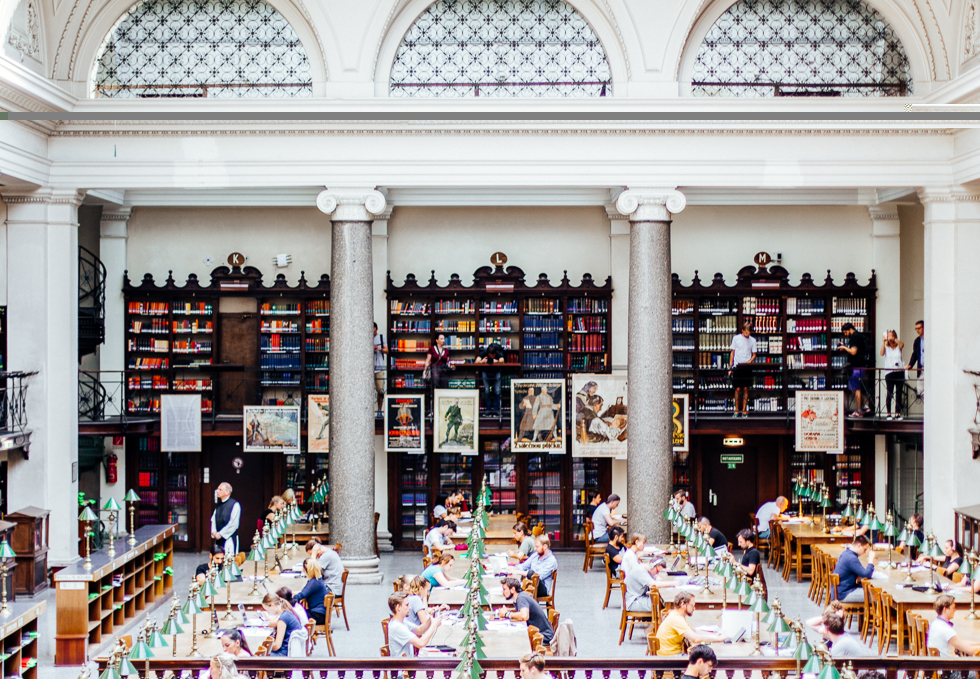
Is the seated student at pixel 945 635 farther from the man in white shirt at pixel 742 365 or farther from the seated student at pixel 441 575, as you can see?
the man in white shirt at pixel 742 365

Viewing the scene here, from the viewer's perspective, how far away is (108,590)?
9789 millimetres

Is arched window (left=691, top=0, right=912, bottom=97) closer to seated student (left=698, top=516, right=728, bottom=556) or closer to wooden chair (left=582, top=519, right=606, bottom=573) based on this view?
seated student (left=698, top=516, right=728, bottom=556)

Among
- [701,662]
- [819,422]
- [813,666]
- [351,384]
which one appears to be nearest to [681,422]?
[819,422]

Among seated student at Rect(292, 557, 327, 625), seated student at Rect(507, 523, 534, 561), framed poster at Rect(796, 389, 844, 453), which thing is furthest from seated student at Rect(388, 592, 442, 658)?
framed poster at Rect(796, 389, 844, 453)

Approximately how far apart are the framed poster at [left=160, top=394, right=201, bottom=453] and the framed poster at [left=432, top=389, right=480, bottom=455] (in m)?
3.16

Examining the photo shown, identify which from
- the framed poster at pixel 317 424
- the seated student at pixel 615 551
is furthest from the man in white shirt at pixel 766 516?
the framed poster at pixel 317 424

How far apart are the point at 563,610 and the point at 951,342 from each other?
5.47 metres

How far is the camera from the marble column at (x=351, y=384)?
11.9 m

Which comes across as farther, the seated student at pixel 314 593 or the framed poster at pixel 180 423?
the framed poster at pixel 180 423

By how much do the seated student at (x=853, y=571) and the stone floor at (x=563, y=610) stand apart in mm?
770

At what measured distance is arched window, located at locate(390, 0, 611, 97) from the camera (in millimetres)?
12195

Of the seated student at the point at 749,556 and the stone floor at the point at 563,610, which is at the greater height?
the seated student at the point at 749,556

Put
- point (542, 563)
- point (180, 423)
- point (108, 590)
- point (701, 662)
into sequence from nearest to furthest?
point (701, 662) < point (108, 590) < point (542, 563) < point (180, 423)

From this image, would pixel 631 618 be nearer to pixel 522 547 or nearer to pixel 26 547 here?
pixel 522 547
